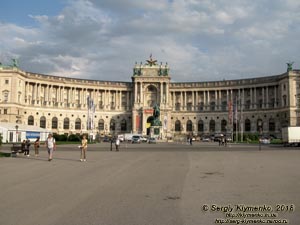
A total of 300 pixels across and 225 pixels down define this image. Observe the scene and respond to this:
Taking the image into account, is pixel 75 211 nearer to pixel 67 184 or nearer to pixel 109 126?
pixel 67 184

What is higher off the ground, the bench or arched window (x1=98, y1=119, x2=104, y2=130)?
arched window (x1=98, y1=119, x2=104, y2=130)

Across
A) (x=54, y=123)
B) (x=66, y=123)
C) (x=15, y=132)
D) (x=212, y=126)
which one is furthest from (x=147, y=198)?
(x=212, y=126)

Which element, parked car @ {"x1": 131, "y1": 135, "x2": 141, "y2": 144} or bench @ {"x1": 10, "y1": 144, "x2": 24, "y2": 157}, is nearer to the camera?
bench @ {"x1": 10, "y1": 144, "x2": 24, "y2": 157}

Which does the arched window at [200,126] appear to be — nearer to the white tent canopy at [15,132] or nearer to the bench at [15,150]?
the white tent canopy at [15,132]

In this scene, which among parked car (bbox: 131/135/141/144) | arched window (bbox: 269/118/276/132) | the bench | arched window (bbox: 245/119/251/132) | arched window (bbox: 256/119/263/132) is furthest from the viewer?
arched window (bbox: 245/119/251/132)

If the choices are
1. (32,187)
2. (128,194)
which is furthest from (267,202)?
(32,187)

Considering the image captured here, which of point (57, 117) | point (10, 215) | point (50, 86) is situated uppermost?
point (50, 86)

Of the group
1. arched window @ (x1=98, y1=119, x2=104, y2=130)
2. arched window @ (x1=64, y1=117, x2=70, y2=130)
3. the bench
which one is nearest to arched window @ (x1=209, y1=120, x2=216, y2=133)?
arched window @ (x1=98, y1=119, x2=104, y2=130)

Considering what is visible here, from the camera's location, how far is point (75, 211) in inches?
398

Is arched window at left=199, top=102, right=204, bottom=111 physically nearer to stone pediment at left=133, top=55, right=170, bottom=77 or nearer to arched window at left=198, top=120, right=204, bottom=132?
arched window at left=198, top=120, right=204, bottom=132

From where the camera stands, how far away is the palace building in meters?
113

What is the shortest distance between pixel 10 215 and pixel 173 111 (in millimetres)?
129497

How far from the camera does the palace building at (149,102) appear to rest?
11269 centimetres

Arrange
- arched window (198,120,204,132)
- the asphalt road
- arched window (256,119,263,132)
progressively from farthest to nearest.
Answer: arched window (198,120,204,132) → arched window (256,119,263,132) → the asphalt road
